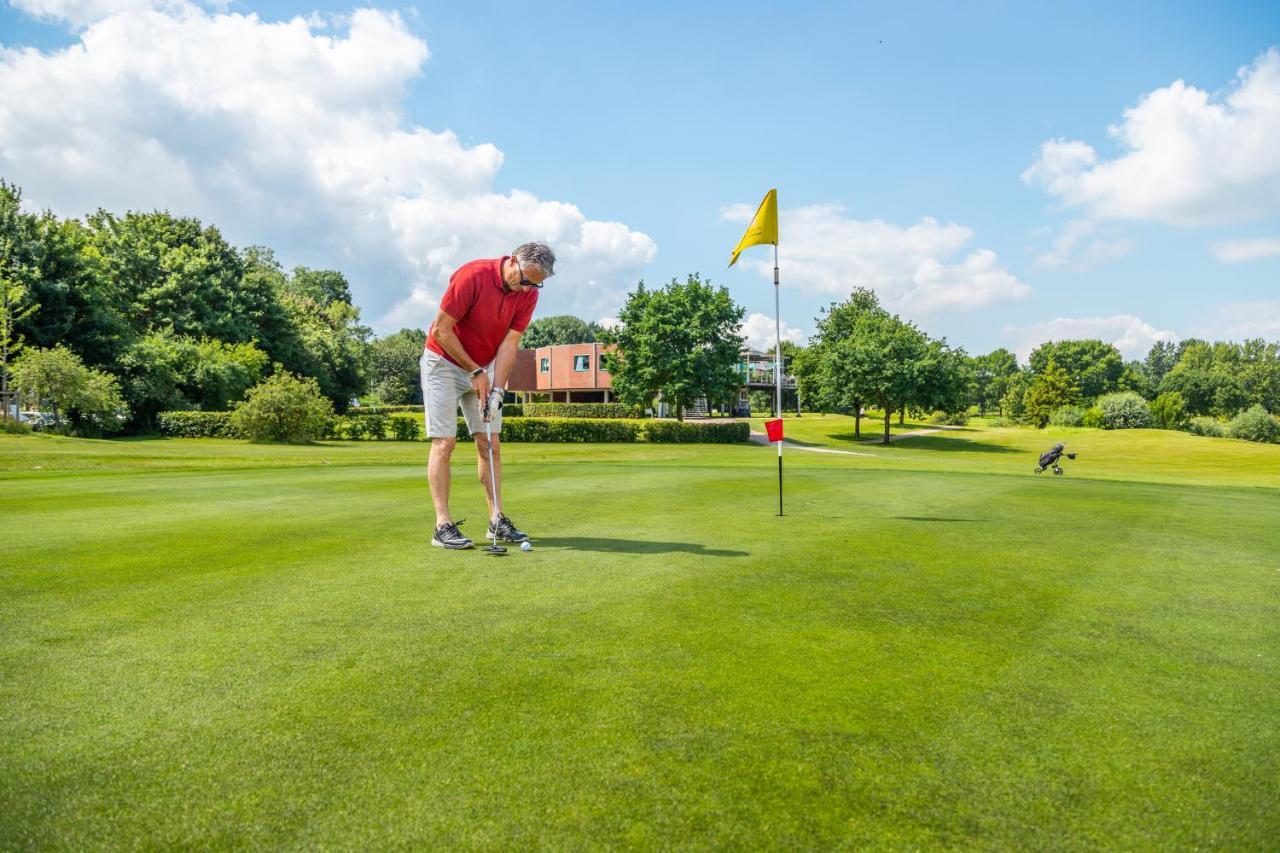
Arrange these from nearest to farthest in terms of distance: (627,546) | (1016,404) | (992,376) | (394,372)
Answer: (627,546) → (1016,404) → (394,372) → (992,376)

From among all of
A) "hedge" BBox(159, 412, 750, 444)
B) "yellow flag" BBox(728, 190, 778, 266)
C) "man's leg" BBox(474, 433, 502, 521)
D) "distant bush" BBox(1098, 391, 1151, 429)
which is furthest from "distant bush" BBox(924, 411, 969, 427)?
"man's leg" BBox(474, 433, 502, 521)

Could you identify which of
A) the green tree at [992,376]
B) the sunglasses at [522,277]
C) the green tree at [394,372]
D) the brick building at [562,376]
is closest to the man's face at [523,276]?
the sunglasses at [522,277]

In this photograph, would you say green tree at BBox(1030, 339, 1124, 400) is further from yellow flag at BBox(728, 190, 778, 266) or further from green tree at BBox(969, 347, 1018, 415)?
yellow flag at BBox(728, 190, 778, 266)

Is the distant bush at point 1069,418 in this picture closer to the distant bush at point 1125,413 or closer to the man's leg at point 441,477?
the distant bush at point 1125,413

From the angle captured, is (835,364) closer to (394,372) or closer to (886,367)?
(886,367)

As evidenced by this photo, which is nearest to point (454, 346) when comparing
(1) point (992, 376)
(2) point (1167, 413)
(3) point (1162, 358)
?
(2) point (1167, 413)

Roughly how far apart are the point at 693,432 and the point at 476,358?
37.9m

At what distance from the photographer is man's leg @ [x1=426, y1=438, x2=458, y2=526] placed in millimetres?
6023

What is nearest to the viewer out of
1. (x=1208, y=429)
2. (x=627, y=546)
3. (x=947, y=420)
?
(x=627, y=546)

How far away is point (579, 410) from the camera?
245 feet

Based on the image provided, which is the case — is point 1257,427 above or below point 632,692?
below

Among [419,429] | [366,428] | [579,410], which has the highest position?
[579,410]

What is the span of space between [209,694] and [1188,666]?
423cm

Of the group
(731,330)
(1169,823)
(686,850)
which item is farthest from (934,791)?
(731,330)
